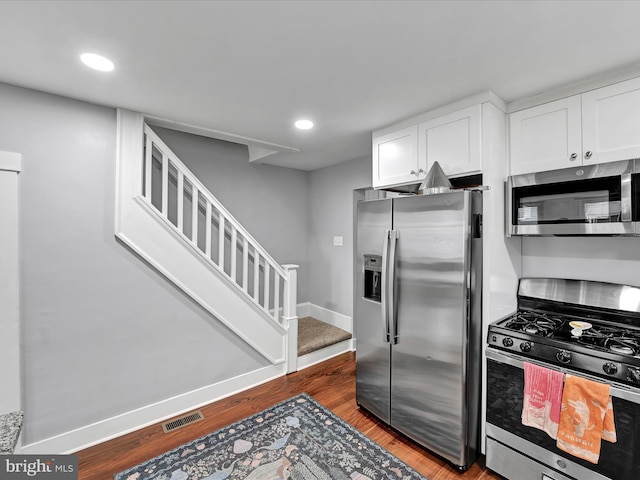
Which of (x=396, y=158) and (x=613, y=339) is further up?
(x=396, y=158)

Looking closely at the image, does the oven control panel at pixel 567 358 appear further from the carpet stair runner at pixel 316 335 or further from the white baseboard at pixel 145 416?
the white baseboard at pixel 145 416

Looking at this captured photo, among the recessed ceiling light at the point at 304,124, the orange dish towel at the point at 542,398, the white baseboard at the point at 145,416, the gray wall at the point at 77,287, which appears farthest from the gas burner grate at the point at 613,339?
the gray wall at the point at 77,287

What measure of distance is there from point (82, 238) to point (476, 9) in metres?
2.65

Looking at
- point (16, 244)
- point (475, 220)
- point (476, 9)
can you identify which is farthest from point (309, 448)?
point (476, 9)

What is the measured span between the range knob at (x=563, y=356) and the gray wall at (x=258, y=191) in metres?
3.15

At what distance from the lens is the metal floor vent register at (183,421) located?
234cm

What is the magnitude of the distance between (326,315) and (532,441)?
9.00ft

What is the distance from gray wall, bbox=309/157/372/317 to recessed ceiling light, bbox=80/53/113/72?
8.34 feet

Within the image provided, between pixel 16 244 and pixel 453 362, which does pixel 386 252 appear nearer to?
pixel 453 362

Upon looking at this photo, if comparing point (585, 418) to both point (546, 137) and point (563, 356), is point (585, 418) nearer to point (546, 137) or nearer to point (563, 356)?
point (563, 356)

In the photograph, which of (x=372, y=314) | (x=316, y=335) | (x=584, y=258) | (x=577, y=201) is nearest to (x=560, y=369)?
(x=584, y=258)

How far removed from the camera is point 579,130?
5.87 feet

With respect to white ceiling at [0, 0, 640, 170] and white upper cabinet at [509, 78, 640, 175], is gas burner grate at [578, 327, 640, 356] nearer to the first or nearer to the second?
white upper cabinet at [509, 78, 640, 175]

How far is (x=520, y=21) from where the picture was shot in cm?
130
